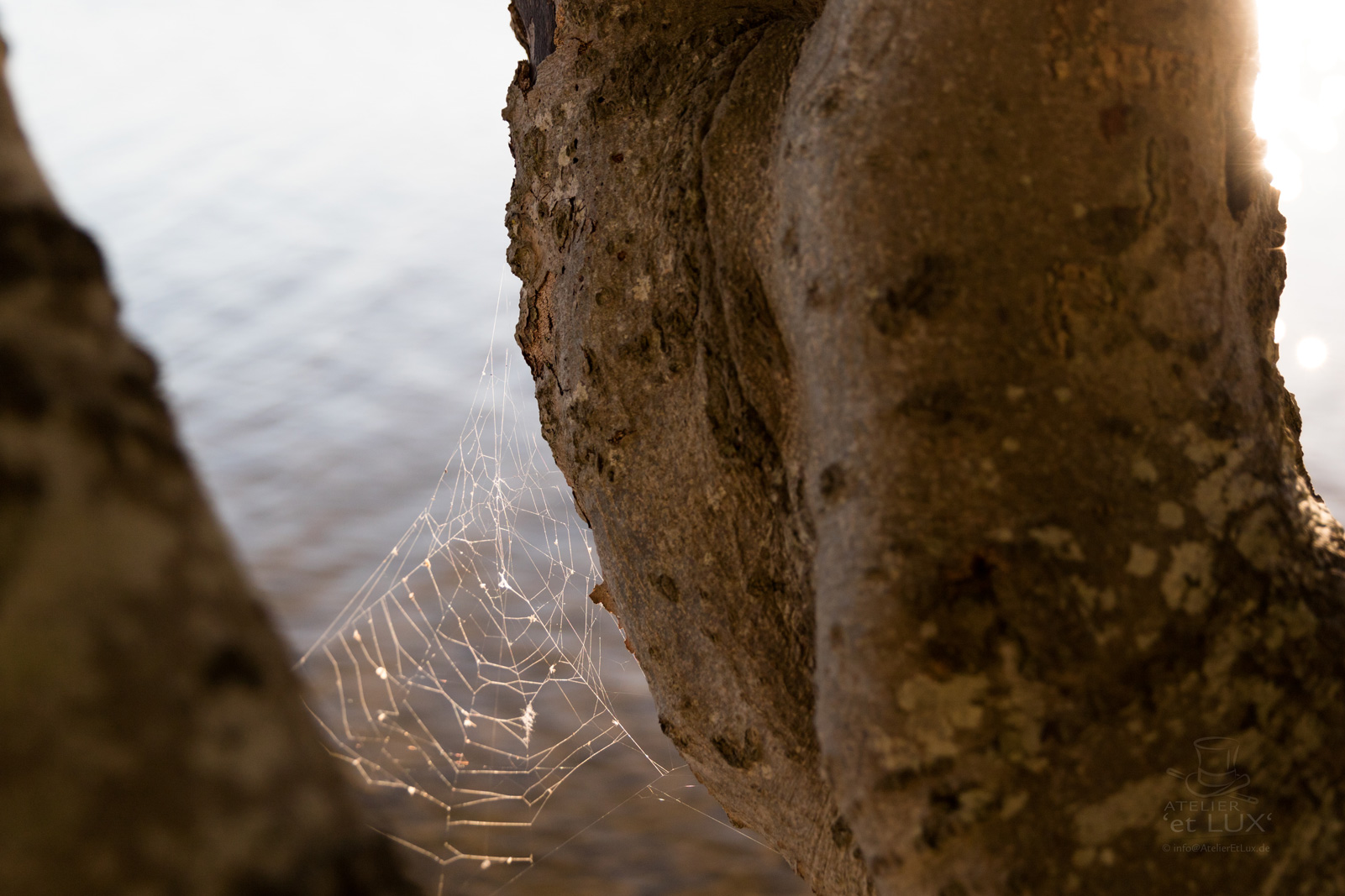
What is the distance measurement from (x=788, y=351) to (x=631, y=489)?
0.22m

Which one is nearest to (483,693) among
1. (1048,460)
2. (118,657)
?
(1048,460)

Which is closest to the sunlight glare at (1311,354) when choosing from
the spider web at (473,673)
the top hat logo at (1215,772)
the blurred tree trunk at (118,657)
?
the spider web at (473,673)

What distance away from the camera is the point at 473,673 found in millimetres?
1646

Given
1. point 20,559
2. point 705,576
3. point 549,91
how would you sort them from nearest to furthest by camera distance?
point 20,559 < point 705,576 < point 549,91

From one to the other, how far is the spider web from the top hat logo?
0.91m

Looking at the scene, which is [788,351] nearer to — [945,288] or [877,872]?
[945,288]

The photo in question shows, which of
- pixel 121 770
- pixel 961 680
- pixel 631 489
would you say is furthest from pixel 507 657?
pixel 121 770

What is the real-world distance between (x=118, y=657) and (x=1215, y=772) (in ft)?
1.70

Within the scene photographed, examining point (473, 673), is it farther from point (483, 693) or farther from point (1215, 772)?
point (1215, 772)

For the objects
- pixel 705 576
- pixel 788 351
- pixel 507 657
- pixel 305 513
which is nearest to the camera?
pixel 788 351

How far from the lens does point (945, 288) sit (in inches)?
20.9

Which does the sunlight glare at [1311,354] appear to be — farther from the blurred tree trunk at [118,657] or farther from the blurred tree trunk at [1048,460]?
the blurred tree trunk at [118,657]

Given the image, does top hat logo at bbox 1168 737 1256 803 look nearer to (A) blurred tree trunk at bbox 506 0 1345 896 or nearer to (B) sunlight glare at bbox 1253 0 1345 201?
(A) blurred tree trunk at bbox 506 0 1345 896

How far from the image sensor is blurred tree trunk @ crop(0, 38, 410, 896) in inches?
9.0
